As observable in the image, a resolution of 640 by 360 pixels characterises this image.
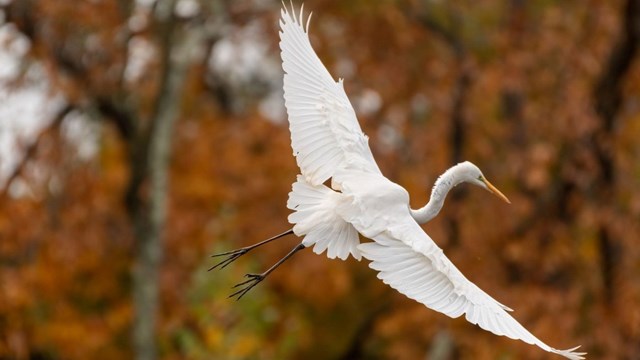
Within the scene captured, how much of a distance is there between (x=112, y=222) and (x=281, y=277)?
1877 millimetres

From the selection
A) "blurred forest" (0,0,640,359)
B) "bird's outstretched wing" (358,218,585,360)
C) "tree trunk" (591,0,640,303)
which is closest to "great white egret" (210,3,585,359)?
"bird's outstretched wing" (358,218,585,360)

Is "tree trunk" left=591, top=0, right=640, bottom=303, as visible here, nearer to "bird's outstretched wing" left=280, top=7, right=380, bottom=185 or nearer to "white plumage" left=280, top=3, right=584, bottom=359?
"white plumage" left=280, top=3, right=584, bottom=359

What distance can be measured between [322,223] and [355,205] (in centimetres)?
19

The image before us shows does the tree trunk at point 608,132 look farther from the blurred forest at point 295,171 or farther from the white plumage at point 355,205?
the white plumage at point 355,205

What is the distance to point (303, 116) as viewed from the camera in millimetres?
5191

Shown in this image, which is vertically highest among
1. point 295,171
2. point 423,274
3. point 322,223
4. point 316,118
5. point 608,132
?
point 316,118

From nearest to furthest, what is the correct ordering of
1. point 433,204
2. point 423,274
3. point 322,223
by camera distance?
point 423,274 → point 322,223 → point 433,204

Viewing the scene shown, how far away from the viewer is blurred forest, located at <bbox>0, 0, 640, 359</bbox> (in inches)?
387

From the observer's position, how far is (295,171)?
12.3m

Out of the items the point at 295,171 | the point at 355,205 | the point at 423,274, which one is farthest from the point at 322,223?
the point at 295,171

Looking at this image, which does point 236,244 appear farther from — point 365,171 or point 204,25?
point 365,171

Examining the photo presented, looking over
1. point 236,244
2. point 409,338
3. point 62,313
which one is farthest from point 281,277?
point 62,313

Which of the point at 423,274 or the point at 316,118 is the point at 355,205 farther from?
the point at 316,118

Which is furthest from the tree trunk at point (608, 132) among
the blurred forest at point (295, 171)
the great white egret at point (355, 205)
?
the great white egret at point (355, 205)
